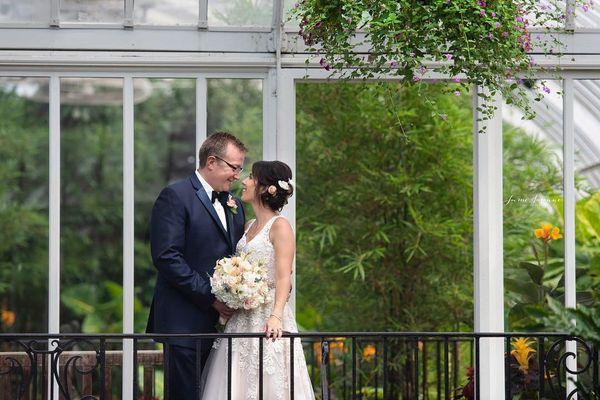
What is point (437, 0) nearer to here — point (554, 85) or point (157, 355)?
point (554, 85)

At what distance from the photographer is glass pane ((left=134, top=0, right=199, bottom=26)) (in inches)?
230

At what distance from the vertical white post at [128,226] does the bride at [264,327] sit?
78 cm

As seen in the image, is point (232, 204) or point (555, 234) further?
point (555, 234)

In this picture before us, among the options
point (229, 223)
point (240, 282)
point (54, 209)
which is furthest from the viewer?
point (54, 209)

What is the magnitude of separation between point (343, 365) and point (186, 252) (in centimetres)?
266

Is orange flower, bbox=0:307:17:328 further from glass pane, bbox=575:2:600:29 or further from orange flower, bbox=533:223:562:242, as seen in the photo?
glass pane, bbox=575:2:600:29

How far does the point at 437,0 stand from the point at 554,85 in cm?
145

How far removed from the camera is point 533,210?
7.72 meters

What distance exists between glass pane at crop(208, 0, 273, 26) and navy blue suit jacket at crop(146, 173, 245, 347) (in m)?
1.09

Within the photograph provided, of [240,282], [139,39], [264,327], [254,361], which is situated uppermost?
[139,39]

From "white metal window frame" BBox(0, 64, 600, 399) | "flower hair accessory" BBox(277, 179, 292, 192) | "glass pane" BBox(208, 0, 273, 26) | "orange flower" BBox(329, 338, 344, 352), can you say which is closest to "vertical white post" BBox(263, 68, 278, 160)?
"white metal window frame" BBox(0, 64, 600, 399)

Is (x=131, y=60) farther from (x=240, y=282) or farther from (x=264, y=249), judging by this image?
(x=240, y=282)

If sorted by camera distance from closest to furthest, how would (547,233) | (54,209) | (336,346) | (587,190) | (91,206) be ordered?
(54,209) < (547,233) < (587,190) < (91,206) < (336,346)

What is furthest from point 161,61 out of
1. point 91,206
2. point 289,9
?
point 91,206
